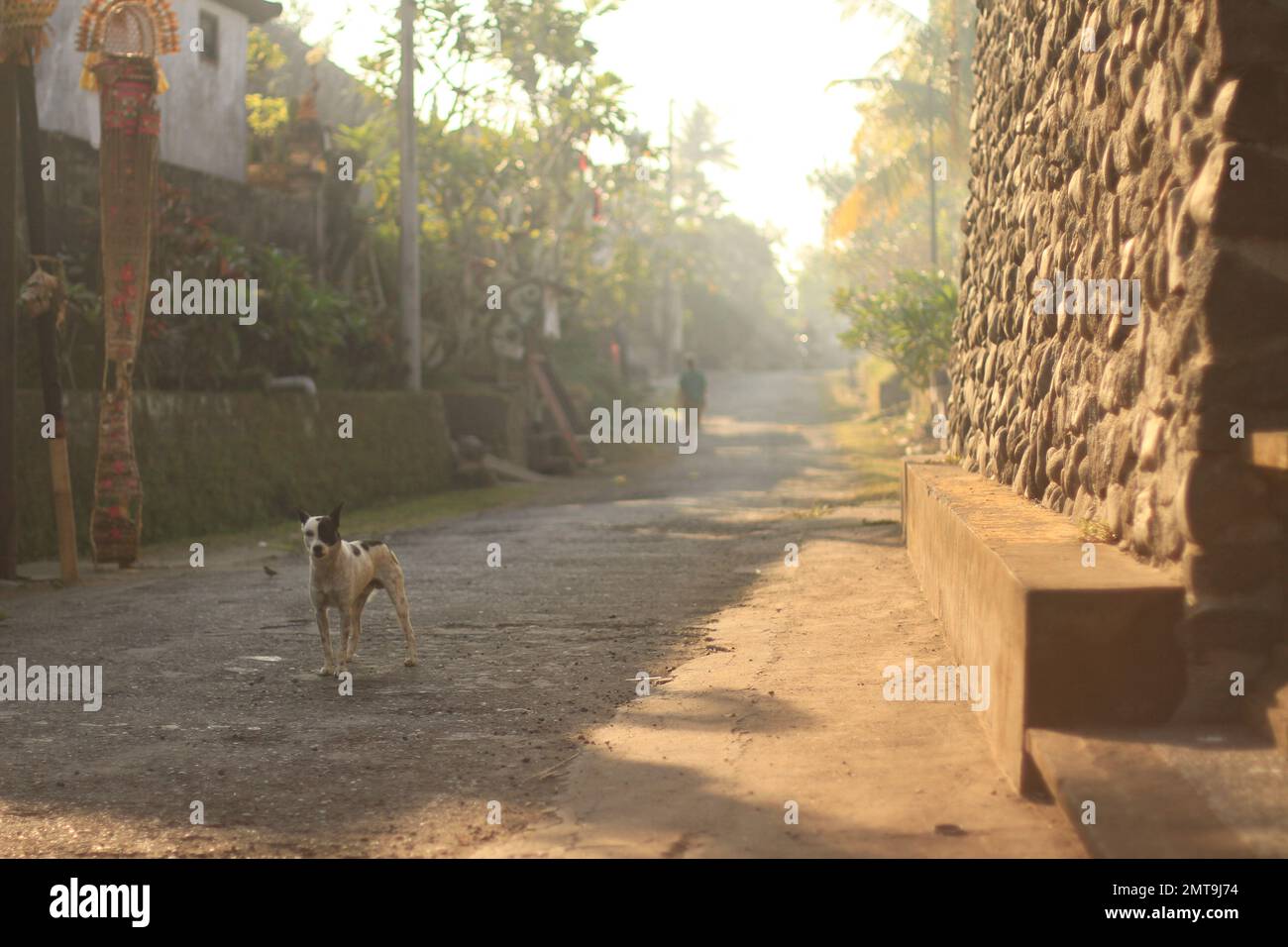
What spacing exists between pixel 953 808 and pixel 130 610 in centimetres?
714

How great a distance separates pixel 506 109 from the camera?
97.7 ft

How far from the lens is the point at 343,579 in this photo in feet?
24.8

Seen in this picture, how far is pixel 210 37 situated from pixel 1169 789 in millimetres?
23681

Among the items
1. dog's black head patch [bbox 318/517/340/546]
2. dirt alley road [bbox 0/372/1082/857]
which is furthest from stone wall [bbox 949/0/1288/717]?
dog's black head patch [bbox 318/517/340/546]

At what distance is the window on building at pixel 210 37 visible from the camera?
24.2 m

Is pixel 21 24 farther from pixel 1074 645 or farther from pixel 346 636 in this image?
pixel 1074 645

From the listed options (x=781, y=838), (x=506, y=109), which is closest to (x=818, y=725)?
(x=781, y=838)

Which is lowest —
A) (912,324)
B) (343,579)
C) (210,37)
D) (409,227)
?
(343,579)

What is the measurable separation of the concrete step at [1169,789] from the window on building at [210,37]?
22.9 meters

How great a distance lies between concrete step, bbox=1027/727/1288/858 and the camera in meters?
3.87

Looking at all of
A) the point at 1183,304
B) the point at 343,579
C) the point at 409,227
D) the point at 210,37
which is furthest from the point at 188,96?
the point at 1183,304

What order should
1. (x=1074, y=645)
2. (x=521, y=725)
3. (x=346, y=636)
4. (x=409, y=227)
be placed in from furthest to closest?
(x=409, y=227)
(x=346, y=636)
(x=521, y=725)
(x=1074, y=645)

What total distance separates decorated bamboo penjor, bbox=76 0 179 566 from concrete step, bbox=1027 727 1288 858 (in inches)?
390
